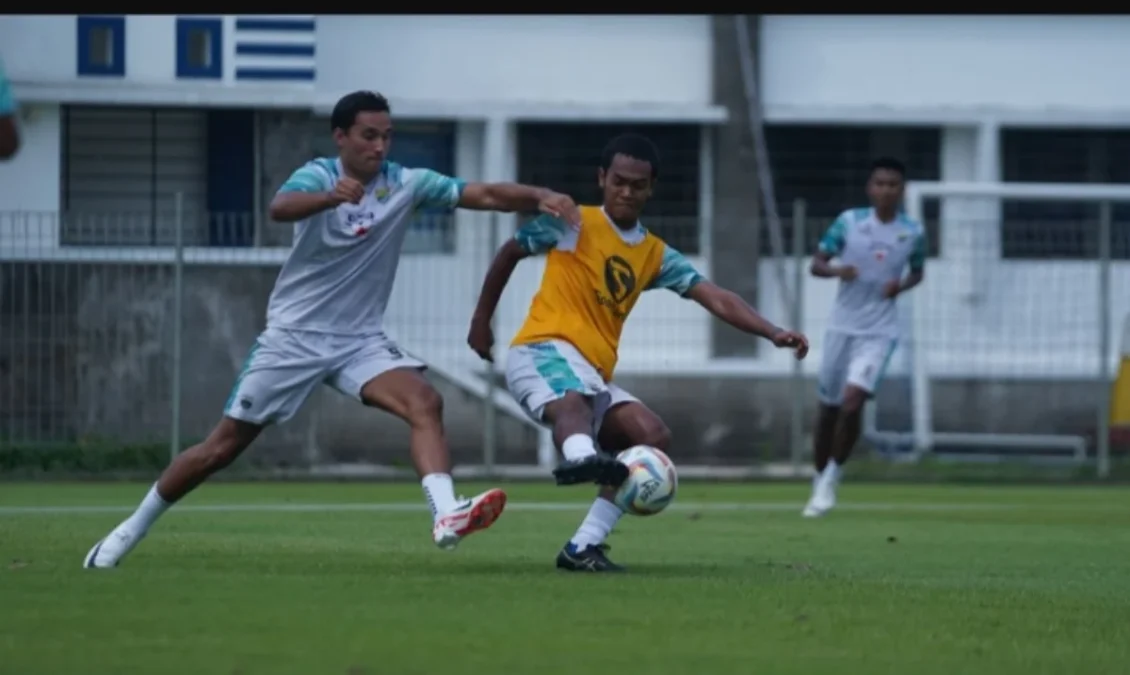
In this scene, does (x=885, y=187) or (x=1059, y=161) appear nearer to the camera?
(x=885, y=187)

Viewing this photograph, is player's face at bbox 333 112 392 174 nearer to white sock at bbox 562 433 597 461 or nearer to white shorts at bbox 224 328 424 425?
white shorts at bbox 224 328 424 425

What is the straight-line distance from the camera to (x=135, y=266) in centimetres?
2217

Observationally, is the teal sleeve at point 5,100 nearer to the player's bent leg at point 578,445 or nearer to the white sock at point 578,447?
the player's bent leg at point 578,445

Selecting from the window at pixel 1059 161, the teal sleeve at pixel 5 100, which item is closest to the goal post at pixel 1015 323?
the window at pixel 1059 161

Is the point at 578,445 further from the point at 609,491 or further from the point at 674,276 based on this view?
the point at 674,276

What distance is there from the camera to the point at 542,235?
35.2 ft

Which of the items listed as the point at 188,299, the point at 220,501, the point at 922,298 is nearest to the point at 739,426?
the point at 922,298

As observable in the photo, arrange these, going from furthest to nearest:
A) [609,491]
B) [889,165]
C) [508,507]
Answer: [508,507], [889,165], [609,491]

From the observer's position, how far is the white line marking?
15.9 metres

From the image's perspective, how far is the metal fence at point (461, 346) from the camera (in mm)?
22094

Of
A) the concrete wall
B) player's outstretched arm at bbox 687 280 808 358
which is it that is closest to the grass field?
player's outstretched arm at bbox 687 280 808 358

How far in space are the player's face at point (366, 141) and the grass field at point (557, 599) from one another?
1.72 metres

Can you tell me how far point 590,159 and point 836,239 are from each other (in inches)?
422

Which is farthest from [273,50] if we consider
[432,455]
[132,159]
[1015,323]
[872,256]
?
[432,455]
